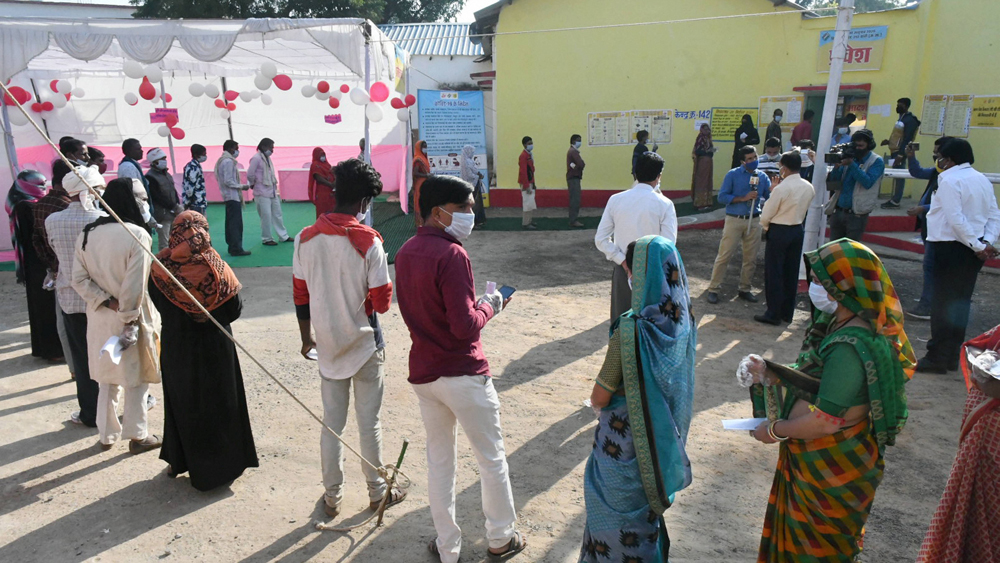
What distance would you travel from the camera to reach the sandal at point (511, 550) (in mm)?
3059

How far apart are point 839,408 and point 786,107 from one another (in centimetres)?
1191

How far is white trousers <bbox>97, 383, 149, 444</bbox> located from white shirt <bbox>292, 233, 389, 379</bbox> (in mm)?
1691

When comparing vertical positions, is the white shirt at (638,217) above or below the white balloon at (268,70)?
below

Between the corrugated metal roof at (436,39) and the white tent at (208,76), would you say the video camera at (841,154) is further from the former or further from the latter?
the corrugated metal roof at (436,39)

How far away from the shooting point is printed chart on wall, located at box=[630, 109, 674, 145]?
1331 centimetres

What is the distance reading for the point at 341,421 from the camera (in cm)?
335

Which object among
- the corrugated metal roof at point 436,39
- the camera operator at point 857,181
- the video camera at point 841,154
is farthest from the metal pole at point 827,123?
the corrugated metal roof at point 436,39

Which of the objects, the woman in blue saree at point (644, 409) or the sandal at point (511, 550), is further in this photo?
the sandal at point (511, 550)

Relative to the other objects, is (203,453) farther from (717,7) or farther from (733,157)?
(717,7)

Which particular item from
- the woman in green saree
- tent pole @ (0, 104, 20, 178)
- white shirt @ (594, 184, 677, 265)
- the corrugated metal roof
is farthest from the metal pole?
the corrugated metal roof

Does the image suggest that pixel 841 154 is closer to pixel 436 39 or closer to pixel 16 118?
pixel 16 118

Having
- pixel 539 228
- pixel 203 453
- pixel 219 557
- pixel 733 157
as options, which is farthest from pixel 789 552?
pixel 733 157

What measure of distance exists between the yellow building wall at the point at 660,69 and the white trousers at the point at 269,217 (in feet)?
17.5

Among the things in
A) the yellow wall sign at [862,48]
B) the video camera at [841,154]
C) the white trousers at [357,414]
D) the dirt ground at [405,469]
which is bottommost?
the dirt ground at [405,469]
